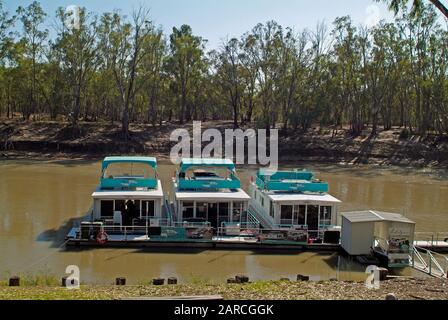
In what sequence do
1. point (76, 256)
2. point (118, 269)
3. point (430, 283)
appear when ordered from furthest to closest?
point (76, 256) → point (118, 269) → point (430, 283)

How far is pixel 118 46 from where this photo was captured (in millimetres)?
61438

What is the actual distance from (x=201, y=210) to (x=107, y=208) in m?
4.23

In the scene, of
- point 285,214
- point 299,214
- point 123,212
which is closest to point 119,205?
point 123,212

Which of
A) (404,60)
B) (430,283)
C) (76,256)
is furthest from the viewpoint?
(404,60)

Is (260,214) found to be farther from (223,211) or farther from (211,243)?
(211,243)

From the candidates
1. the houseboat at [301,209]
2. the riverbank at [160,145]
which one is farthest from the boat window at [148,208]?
the riverbank at [160,145]

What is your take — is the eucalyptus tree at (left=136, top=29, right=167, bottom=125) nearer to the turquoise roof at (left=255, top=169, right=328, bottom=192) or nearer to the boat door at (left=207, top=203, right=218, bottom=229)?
the turquoise roof at (left=255, top=169, right=328, bottom=192)

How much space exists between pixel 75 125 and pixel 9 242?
42138 millimetres

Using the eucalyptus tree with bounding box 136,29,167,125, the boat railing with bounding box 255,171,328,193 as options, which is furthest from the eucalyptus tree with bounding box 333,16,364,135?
the boat railing with bounding box 255,171,328,193

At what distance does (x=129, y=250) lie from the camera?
68.4ft

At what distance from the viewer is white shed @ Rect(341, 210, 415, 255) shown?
20.0m

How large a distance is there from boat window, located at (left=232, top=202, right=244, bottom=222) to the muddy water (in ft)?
9.39
